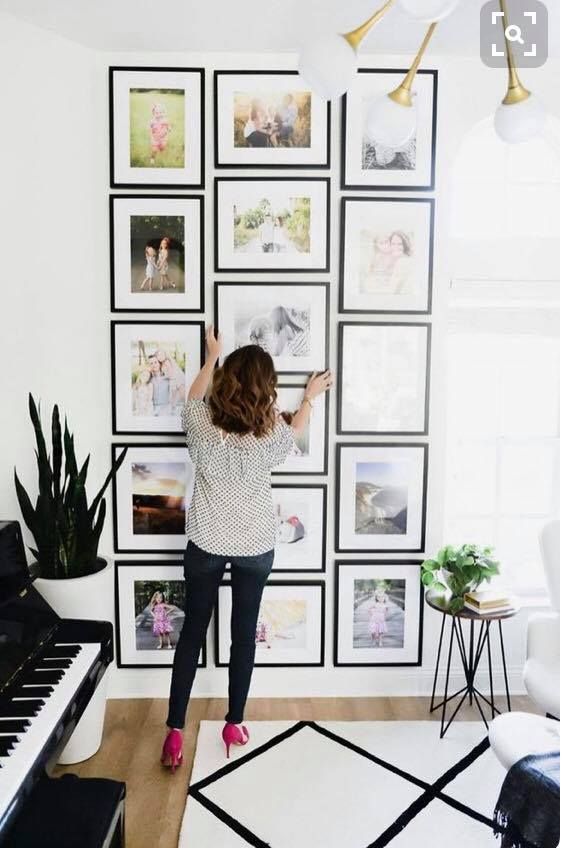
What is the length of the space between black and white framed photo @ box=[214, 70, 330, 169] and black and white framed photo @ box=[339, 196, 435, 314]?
0.27 m

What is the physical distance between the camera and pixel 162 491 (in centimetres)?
304

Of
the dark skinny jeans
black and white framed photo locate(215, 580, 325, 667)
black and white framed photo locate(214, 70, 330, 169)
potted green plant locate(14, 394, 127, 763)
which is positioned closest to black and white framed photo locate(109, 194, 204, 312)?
black and white framed photo locate(214, 70, 330, 169)

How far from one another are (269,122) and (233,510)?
1579 millimetres

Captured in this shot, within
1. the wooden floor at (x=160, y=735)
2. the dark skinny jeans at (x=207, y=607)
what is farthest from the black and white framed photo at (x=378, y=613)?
the dark skinny jeans at (x=207, y=607)

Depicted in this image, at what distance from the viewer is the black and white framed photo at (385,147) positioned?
288 cm

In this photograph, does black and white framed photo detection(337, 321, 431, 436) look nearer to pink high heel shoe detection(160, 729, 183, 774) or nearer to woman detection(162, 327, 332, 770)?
woman detection(162, 327, 332, 770)

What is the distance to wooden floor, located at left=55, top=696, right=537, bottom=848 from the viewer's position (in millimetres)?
2320

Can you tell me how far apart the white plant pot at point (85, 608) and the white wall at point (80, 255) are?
1.32 feet

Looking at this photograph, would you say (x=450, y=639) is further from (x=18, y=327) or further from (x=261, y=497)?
(x=18, y=327)

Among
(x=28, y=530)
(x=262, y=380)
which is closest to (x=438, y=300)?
(x=262, y=380)

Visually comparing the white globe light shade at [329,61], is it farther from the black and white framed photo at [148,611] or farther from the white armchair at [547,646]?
the black and white framed photo at [148,611]

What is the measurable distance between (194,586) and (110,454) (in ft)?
2.44

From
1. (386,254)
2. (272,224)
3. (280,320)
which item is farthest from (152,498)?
(386,254)

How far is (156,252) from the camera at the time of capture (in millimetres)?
2936
